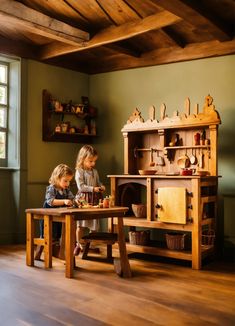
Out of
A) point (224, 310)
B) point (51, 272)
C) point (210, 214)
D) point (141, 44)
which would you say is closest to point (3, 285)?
point (51, 272)

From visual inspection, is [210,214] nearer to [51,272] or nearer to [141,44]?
[51,272]

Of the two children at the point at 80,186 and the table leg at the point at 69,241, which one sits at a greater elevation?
the two children at the point at 80,186

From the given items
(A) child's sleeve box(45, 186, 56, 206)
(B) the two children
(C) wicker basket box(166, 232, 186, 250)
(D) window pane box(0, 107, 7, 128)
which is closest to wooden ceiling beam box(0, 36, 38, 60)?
(D) window pane box(0, 107, 7, 128)

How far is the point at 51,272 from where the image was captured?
12.9ft

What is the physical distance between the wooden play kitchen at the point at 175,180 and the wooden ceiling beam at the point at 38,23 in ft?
4.19

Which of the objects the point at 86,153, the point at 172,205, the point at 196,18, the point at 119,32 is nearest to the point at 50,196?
the point at 86,153

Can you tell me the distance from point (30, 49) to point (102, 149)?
1.86 meters

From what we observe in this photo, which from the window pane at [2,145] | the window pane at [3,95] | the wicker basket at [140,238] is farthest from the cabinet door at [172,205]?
the window pane at [3,95]

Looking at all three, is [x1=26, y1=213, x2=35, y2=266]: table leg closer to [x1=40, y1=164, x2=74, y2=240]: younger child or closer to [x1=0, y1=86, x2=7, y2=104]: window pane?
[x1=40, y1=164, x2=74, y2=240]: younger child

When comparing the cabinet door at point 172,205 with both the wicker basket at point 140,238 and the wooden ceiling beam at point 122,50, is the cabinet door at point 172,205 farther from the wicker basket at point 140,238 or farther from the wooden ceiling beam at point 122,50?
the wooden ceiling beam at point 122,50

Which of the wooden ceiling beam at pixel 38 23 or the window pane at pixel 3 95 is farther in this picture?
the window pane at pixel 3 95

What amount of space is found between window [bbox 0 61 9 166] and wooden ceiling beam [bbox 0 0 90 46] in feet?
2.75

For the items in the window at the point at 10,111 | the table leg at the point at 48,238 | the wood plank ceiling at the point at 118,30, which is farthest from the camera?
the window at the point at 10,111

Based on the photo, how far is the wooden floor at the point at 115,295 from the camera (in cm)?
268
